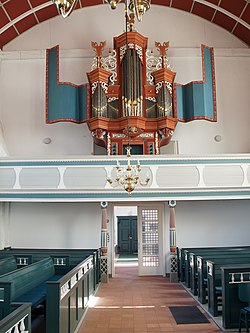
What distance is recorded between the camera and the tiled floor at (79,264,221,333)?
6.48 meters

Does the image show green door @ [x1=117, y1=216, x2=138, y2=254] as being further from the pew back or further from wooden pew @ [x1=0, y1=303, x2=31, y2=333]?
wooden pew @ [x1=0, y1=303, x2=31, y2=333]

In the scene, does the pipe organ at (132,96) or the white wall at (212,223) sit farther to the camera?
the white wall at (212,223)

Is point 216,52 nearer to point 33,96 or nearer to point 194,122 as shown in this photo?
point 194,122

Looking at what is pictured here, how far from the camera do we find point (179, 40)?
13.6 meters

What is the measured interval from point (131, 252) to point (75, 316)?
1261cm

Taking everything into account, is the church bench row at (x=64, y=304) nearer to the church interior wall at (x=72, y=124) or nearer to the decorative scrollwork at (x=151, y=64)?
the church interior wall at (x=72, y=124)

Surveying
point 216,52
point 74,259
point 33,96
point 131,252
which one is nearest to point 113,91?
point 33,96

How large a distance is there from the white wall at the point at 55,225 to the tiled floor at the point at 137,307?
1.83m

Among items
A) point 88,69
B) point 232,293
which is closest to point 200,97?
point 88,69

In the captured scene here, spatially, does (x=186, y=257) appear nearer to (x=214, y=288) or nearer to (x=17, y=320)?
(x=214, y=288)

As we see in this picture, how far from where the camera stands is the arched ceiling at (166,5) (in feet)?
41.4

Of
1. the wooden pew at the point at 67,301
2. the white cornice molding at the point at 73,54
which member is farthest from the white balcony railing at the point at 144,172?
the white cornice molding at the point at 73,54

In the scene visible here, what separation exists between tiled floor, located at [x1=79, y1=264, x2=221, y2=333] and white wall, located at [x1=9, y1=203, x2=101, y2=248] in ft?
5.99

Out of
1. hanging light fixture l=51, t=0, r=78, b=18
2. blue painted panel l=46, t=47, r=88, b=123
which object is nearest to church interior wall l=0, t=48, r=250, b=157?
blue painted panel l=46, t=47, r=88, b=123
